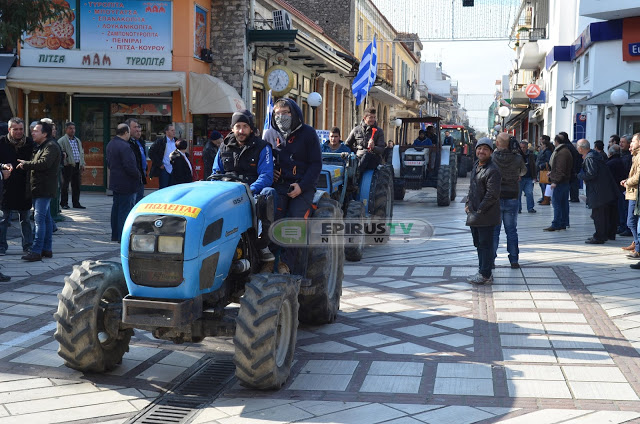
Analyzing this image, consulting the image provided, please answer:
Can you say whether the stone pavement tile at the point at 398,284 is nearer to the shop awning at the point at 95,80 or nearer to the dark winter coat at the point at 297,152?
the dark winter coat at the point at 297,152

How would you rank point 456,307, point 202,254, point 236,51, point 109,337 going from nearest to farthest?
point 202,254
point 109,337
point 456,307
point 236,51

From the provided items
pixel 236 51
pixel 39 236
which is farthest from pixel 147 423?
pixel 236 51

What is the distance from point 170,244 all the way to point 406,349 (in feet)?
7.24

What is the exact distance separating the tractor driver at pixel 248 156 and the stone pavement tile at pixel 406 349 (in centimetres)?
115

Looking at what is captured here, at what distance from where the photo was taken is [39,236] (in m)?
9.41

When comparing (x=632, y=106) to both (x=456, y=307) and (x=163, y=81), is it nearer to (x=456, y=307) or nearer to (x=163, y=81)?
(x=163, y=81)

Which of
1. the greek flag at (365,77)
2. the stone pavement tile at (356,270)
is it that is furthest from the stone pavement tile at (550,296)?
the greek flag at (365,77)

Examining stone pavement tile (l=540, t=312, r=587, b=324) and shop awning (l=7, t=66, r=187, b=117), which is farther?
shop awning (l=7, t=66, r=187, b=117)

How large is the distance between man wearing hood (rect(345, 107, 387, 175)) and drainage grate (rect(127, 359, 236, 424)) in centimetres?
638

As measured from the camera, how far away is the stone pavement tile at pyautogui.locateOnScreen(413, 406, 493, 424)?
4.31m

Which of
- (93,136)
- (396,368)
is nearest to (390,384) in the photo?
(396,368)

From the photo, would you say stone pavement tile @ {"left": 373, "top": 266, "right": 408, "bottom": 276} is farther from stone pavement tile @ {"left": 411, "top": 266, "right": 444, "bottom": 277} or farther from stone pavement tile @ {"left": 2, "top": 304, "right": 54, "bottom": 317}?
stone pavement tile @ {"left": 2, "top": 304, "right": 54, "bottom": 317}

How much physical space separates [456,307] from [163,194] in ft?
11.6

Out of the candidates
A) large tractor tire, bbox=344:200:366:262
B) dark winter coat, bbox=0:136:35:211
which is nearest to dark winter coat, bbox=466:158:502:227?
large tractor tire, bbox=344:200:366:262
